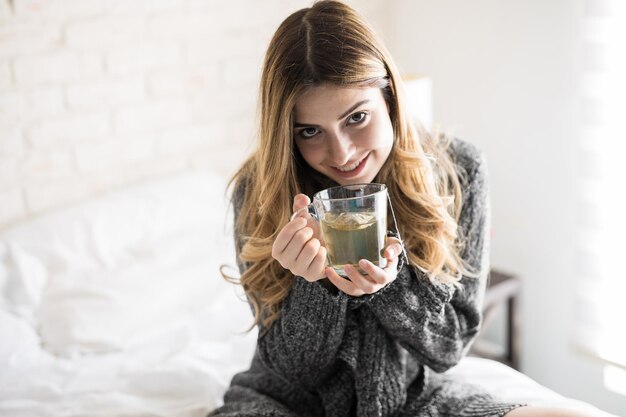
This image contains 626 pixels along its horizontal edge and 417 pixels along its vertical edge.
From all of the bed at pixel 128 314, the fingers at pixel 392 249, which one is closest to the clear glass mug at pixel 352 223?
the fingers at pixel 392 249

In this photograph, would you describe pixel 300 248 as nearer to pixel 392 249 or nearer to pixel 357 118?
pixel 392 249

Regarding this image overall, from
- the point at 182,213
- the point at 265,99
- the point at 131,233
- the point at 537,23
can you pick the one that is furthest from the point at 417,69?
the point at 265,99

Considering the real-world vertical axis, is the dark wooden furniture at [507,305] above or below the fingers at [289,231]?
below

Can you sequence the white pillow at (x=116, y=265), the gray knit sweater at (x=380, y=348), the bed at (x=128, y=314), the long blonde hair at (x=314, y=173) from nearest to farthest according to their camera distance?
the long blonde hair at (x=314, y=173), the gray knit sweater at (x=380, y=348), the bed at (x=128, y=314), the white pillow at (x=116, y=265)

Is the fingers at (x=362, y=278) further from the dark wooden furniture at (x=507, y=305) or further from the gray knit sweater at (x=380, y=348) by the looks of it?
the dark wooden furniture at (x=507, y=305)

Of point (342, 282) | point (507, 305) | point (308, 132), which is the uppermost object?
point (308, 132)

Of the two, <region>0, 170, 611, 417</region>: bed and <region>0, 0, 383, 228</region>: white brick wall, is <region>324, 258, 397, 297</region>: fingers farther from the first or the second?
<region>0, 0, 383, 228</region>: white brick wall

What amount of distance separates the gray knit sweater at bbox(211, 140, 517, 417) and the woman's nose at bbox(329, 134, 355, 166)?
248 millimetres

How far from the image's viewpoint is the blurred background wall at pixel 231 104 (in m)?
2.08

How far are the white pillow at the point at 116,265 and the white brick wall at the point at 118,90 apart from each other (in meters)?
0.13

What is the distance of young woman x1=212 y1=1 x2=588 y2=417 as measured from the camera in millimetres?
1271

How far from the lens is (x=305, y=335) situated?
4.52ft

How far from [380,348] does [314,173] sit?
39 centimetres

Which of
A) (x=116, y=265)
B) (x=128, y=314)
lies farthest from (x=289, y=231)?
(x=116, y=265)
